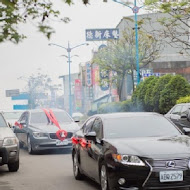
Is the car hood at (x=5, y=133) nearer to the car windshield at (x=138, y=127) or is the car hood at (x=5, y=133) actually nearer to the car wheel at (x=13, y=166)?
the car wheel at (x=13, y=166)

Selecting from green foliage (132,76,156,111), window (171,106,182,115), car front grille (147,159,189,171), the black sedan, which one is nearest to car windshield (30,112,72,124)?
window (171,106,182,115)

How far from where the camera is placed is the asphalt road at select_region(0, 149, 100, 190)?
11484 millimetres

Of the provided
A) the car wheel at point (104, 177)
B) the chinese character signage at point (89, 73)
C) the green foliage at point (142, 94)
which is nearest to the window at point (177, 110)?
the car wheel at point (104, 177)

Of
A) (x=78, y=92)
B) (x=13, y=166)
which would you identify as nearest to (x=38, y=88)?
(x=78, y=92)

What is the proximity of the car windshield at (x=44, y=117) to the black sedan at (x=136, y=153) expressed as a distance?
9.05m

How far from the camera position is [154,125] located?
1075 centimetres

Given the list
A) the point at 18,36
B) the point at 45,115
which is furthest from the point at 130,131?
the point at 45,115

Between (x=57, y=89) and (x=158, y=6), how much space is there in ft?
333

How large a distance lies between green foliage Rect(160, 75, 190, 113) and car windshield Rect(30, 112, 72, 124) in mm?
16241

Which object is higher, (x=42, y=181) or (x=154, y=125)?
(x=154, y=125)

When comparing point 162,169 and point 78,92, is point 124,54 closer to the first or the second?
point 162,169

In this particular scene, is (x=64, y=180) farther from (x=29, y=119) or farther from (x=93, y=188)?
(x=29, y=119)

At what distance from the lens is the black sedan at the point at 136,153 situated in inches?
353

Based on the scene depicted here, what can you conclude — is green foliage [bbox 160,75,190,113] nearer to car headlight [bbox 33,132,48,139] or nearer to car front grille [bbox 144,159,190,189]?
car headlight [bbox 33,132,48,139]
